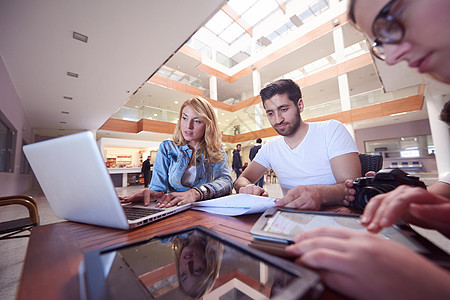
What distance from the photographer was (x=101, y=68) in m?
3.82

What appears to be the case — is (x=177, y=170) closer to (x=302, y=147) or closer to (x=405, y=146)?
(x=302, y=147)

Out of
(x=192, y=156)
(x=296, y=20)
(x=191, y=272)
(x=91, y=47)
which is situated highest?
(x=296, y=20)

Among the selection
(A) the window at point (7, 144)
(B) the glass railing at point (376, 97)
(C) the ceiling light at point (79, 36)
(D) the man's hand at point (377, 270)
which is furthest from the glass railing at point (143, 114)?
(D) the man's hand at point (377, 270)

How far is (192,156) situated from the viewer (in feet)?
4.38

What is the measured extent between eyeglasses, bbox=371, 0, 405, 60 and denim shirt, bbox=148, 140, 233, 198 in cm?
94

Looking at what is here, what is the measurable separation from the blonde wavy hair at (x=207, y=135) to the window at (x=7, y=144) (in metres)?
4.53

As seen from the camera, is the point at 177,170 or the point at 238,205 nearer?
the point at 238,205

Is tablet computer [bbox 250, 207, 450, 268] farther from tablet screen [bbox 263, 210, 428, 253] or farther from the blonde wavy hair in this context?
the blonde wavy hair

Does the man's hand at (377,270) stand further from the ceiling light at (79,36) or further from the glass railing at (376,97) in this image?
the glass railing at (376,97)

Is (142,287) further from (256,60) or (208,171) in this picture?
(256,60)

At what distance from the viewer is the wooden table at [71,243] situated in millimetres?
265

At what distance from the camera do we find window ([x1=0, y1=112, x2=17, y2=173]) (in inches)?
Answer: 156

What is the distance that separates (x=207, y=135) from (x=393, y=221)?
1182 mm

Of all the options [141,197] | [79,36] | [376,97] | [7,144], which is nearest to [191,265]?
[141,197]
